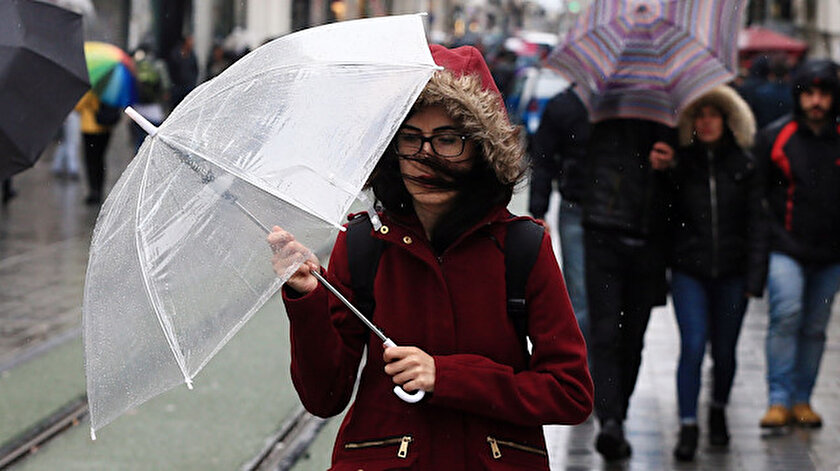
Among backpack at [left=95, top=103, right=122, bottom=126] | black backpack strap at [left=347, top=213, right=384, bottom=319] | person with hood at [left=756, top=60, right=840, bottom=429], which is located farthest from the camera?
backpack at [left=95, top=103, right=122, bottom=126]

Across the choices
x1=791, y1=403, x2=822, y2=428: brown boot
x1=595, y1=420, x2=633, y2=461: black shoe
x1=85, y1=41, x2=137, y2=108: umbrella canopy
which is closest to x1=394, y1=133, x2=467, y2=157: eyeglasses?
x1=595, y1=420, x2=633, y2=461: black shoe

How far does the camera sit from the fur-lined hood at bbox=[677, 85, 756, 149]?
22.1ft

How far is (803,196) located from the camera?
281 inches

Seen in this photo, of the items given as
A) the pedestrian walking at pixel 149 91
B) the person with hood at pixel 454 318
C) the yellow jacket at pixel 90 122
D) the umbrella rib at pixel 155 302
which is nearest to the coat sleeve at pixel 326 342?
the person with hood at pixel 454 318

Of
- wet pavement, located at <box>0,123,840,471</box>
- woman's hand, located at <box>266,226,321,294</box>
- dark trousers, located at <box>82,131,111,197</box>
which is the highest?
woman's hand, located at <box>266,226,321,294</box>

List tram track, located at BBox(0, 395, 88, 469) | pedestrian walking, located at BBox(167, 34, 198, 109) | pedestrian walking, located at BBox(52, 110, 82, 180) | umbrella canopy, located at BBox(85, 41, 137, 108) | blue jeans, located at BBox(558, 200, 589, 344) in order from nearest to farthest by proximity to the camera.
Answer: tram track, located at BBox(0, 395, 88, 469), blue jeans, located at BBox(558, 200, 589, 344), umbrella canopy, located at BBox(85, 41, 137, 108), pedestrian walking, located at BBox(52, 110, 82, 180), pedestrian walking, located at BBox(167, 34, 198, 109)

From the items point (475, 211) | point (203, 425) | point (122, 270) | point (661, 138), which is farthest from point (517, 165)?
point (203, 425)

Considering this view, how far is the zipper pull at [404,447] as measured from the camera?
9.96 ft

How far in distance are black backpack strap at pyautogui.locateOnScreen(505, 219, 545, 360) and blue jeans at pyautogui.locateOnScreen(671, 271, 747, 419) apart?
3.80m

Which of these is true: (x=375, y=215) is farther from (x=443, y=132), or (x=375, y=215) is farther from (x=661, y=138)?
(x=661, y=138)

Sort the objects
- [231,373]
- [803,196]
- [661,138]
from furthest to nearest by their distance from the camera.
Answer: [231,373], [803,196], [661,138]

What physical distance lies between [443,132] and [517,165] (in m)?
0.20

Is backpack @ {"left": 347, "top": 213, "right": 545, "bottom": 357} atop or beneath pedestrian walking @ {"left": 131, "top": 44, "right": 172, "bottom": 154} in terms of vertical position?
atop

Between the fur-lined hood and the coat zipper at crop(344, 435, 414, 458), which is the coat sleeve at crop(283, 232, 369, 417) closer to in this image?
the coat zipper at crop(344, 435, 414, 458)
